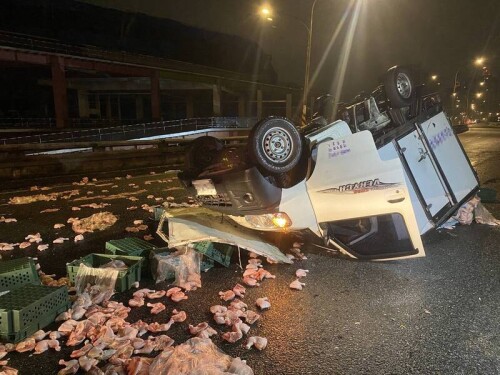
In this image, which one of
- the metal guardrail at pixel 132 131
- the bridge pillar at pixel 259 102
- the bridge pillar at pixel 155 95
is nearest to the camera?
the metal guardrail at pixel 132 131

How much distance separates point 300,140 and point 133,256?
2.43 meters

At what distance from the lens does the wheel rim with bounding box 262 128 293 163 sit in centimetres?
429

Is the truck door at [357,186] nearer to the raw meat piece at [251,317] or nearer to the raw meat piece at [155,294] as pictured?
the raw meat piece at [251,317]

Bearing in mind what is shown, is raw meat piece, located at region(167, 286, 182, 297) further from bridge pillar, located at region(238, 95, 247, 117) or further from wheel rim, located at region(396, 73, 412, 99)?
bridge pillar, located at region(238, 95, 247, 117)

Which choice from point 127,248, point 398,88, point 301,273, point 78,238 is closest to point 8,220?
point 78,238

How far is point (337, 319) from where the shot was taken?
3.70 metres

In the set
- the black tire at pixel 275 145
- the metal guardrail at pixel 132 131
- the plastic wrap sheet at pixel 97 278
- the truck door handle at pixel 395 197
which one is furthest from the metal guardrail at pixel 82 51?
the truck door handle at pixel 395 197

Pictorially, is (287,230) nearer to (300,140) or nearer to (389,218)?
(300,140)

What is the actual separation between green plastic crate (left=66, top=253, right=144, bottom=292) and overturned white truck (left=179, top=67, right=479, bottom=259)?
3.65 feet

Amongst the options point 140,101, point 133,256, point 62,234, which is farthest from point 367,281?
point 140,101

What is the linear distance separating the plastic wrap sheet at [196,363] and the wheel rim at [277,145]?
2142 millimetres

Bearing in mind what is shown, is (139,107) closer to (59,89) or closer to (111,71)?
(111,71)

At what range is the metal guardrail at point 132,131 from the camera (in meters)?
23.8

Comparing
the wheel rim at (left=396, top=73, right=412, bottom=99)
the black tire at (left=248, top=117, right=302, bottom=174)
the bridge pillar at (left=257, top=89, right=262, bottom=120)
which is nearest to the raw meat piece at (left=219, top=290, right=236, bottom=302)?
the black tire at (left=248, top=117, right=302, bottom=174)
